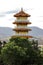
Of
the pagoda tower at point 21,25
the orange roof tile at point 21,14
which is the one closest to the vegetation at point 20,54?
the pagoda tower at point 21,25

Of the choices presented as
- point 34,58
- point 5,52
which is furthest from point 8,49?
point 34,58

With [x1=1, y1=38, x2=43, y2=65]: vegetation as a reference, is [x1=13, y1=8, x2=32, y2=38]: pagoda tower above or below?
above

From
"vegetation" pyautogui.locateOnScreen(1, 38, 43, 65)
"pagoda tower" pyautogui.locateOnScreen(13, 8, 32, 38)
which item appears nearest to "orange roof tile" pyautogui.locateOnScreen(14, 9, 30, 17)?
"pagoda tower" pyautogui.locateOnScreen(13, 8, 32, 38)

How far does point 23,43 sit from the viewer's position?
176 ft

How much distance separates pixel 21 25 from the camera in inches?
2574

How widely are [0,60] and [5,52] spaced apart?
3.45 metres

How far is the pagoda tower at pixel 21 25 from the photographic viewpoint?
6500cm

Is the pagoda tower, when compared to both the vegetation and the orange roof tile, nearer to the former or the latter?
the orange roof tile

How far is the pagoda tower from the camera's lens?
65000 mm

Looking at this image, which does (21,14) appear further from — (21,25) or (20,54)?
(20,54)

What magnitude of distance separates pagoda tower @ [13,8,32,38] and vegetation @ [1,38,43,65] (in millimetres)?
11092

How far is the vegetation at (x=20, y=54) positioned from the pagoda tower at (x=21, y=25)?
11.1 m

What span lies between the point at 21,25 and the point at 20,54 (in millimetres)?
15432

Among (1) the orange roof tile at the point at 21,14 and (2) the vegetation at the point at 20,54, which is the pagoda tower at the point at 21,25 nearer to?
(1) the orange roof tile at the point at 21,14
